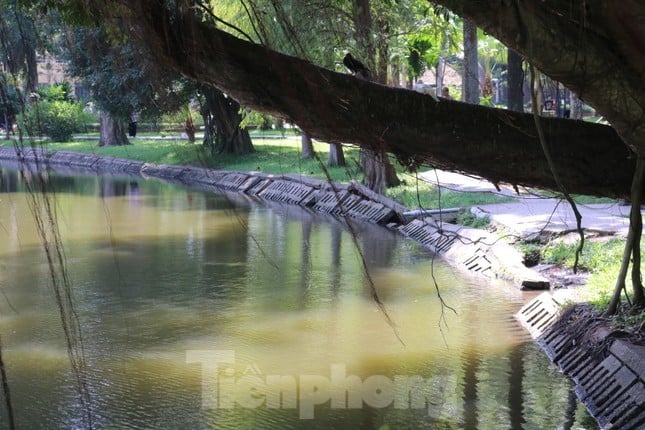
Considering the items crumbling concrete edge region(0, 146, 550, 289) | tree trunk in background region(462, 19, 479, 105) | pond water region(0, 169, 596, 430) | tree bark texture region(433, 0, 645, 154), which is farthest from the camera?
tree trunk in background region(462, 19, 479, 105)

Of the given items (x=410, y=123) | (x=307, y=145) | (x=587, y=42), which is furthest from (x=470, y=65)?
(x=587, y=42)

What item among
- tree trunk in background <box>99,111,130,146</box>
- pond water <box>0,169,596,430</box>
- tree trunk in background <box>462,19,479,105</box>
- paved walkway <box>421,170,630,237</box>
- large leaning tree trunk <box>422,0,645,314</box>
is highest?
tree trunk in background <box>462,19,479,105</box>

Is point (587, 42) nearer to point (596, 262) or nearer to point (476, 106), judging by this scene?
point (476, 106)

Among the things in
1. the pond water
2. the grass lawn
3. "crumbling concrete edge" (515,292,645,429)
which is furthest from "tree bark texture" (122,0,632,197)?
the grass lawn

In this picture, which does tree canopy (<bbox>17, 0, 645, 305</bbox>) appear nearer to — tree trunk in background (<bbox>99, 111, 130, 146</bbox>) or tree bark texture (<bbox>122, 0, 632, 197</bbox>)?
tree bark texture (<bbox>122, 0, 632, 197</bbox>)

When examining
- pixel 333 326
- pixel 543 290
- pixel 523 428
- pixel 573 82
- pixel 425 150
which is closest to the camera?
pixel 573 82

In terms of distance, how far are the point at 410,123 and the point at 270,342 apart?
5.09m

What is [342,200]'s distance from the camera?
9055mm

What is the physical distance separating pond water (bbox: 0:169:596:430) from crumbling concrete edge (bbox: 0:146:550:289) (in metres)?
0.31

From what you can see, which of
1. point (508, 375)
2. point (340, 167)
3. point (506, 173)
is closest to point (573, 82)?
point (506, 173)

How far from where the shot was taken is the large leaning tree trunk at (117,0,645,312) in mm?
4570

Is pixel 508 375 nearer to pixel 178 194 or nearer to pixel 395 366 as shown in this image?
pixel 395 366

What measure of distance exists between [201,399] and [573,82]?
4.54 meters

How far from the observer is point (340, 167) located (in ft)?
75.8
